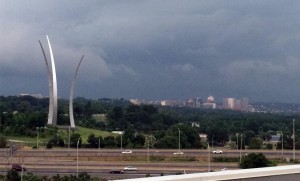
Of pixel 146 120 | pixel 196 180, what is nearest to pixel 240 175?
pixel 196 180

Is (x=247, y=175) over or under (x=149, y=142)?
over

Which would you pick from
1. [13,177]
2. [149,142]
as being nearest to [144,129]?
[149,142]

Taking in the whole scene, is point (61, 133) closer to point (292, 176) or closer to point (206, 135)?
point (206, 135)

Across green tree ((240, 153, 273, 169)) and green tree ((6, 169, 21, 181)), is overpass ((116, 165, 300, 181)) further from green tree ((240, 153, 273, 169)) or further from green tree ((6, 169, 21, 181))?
green tree ((240, 153, 273, 169))

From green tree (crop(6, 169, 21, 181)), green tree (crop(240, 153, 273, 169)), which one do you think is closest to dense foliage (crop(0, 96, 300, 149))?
green tree (crop(240, 153, 273, 169))

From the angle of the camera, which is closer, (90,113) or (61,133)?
(61,133)

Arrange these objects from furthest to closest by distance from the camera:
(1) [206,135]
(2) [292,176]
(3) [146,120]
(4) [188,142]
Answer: (3) [146,120] < (1) [206,135] < (4) [188,142] < (2) [292,176]

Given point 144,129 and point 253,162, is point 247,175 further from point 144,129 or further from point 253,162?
point 144,129

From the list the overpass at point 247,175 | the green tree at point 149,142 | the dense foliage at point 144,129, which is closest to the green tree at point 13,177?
the overpass at point 247,175
